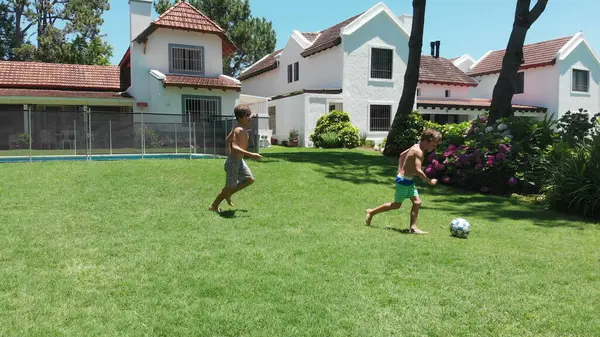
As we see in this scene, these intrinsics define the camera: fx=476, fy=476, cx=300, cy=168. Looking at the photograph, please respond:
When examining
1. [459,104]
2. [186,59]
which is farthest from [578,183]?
[459,104]

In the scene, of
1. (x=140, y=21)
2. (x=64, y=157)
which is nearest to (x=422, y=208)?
(x=64, y=157)

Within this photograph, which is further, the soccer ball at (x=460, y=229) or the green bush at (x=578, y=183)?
the green bush at (x=578, y=183)

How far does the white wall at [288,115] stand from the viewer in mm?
23984

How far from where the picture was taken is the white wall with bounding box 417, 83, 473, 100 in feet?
100

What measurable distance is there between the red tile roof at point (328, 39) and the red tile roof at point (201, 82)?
582 cm

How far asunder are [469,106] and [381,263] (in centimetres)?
2587

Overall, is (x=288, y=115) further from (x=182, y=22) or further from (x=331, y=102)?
(x=182, y=22)

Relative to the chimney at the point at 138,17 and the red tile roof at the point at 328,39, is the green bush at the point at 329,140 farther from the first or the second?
the chimney at the point at 138,17

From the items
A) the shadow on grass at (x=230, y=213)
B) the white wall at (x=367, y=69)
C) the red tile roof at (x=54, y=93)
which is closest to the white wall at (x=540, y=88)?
the white wall at (x=367, y=69)

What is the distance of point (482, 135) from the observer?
1315 cm

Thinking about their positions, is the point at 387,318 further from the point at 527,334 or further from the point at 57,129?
the point at 57,129

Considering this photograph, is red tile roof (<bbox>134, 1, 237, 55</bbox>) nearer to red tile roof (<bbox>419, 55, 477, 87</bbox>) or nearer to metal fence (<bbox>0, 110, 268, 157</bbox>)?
metal fence (<bbox>0, 110, 268, 157</bbox>)

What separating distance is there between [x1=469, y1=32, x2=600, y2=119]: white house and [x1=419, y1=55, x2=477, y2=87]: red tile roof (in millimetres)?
3325

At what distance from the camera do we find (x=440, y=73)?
31.3 m
